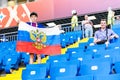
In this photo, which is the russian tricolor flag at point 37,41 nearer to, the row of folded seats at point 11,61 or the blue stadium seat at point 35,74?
the blue stadium seat at point 35,74

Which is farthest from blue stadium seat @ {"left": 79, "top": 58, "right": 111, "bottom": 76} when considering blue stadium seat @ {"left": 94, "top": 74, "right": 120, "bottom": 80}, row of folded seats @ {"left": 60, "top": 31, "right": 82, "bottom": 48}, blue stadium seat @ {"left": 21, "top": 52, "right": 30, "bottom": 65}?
row of folded seats @ {"left": 60, "top": 31, "right": 82, "bottom": 48}

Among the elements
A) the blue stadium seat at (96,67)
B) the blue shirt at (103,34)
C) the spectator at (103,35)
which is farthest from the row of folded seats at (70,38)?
the blue stadium seat at (96,67)

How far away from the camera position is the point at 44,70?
22.3 feet

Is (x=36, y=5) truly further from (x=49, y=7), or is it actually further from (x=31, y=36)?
(x=31, y=36)

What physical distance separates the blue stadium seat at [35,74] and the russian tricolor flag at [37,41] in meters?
1.22

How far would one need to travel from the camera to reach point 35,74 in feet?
22.7

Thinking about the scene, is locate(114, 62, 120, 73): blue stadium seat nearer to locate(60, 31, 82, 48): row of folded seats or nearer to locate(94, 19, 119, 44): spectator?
locate(94, 19, 119, 44): spectator

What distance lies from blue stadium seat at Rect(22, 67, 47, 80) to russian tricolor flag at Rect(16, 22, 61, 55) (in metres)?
1.22

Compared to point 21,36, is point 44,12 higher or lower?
higher

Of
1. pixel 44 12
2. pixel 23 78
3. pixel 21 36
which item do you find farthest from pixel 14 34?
pixel 23 78

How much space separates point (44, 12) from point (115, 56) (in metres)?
11.8

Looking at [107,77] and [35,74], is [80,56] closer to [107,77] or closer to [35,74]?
[35,74]

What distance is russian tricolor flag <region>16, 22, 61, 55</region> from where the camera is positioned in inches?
325

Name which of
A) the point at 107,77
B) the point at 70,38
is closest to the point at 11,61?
the point at 70,38
